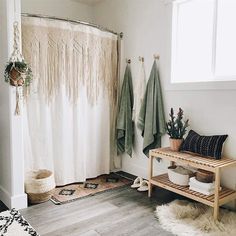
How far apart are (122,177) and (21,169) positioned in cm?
138

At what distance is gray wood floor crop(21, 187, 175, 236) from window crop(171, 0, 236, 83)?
4.56 feet

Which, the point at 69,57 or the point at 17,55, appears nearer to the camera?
the point at 17,55

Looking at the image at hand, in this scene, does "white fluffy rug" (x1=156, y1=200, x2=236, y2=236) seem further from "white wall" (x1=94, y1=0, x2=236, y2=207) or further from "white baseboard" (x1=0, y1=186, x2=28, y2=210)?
"white baseboard" (x1=0, y1=186, x2=28, y2=210)

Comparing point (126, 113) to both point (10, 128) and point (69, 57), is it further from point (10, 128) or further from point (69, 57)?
point (10, 128)

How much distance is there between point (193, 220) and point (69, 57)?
2083 millimetres

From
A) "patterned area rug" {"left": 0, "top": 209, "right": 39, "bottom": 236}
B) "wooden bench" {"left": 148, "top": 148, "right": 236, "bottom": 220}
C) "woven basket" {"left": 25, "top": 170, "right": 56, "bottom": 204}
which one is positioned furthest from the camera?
"woven basket" {"left": 25, "top": 170, "right": 56, "bottom": 204}

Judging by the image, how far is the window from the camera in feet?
8.30

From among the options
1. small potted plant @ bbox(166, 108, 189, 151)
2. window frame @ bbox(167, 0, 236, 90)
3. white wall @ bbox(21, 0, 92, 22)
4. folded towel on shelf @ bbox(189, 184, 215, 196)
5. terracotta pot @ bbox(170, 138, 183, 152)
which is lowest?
folded towel on shelf @ bbox(189, 184, 215, 196)

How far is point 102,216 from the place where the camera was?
7.55ft

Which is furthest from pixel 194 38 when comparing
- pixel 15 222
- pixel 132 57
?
pixel 15 222

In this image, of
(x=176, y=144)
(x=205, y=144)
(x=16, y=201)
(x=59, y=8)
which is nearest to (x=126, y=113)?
(x=176, y=144)

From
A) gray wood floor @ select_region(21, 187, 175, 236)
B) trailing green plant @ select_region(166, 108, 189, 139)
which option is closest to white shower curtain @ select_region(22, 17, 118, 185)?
gray wood floor @ select_region(21, 187, 175, 236)

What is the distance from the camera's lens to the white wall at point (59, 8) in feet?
11.0

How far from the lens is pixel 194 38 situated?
2.80 meters
